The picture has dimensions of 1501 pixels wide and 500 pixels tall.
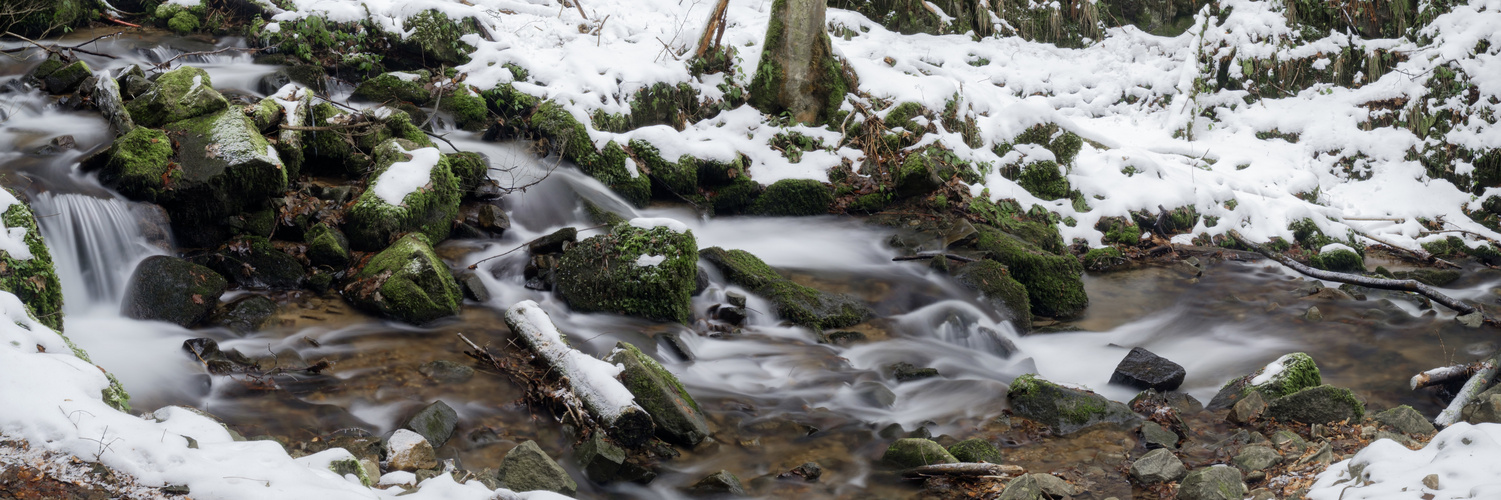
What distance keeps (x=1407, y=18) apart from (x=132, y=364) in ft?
53.1

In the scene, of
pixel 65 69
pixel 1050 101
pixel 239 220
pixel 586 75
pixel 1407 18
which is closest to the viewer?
pixel 239 220

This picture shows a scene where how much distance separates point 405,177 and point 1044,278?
5.58m

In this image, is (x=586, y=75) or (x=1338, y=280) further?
(x=586, y=75)

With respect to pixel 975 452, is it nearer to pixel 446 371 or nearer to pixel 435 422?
pixel 435 422

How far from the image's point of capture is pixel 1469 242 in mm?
10266

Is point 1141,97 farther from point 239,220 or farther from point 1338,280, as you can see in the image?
point 239,220

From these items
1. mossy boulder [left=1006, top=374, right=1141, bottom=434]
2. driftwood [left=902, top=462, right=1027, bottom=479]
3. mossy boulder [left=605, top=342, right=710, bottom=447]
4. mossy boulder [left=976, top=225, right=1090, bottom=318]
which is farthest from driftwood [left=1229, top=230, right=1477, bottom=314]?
mossy boulder [left=605, top=342, right=710, bottom=447]

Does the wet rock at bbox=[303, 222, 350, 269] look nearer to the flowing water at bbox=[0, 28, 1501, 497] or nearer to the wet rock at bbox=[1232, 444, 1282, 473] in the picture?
the flowing water at bbox=[0, 28, 1501, 497]

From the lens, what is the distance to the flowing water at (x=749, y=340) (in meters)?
4.38

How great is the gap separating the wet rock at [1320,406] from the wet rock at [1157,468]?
1.10 m

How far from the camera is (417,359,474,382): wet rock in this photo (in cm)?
470

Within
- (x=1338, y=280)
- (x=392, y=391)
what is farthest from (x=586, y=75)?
(x=1338, y=280)

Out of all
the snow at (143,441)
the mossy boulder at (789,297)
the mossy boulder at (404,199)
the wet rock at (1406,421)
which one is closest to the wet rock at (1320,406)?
the wet rock at (1406,421)

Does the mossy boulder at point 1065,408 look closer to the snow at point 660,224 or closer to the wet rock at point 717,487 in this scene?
the wet rock at point 717,487
